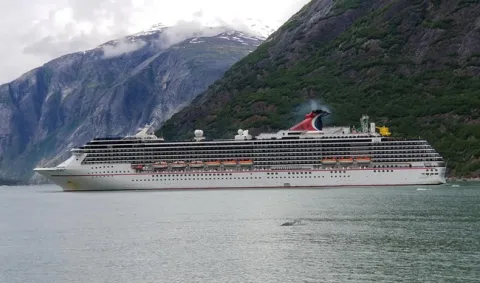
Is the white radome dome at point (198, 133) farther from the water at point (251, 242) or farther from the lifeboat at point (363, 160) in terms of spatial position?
the water at point (251, 242)

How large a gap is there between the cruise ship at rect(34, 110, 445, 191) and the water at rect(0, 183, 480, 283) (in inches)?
1661

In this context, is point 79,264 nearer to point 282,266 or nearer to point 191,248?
point 191,248

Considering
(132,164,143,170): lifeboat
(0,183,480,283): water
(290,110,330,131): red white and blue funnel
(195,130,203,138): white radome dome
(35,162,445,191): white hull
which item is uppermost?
(290,110,330,131): red white and blue funnel

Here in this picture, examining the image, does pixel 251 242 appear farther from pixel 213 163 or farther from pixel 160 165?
pixel 160 165

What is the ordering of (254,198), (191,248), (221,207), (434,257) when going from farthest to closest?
(254,198), (221,207), (191,248), (434,257)

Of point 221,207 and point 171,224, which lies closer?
point 171,224

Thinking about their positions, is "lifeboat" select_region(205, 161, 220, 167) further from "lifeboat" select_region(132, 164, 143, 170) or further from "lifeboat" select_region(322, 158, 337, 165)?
"lifeboat" select_region(322, 158, 337, 165)

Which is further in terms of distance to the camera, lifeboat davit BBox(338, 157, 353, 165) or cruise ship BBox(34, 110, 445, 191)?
lifeboat davit BBox(338, 157, 353, 165)

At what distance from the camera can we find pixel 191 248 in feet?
227

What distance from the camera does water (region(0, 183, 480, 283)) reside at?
56844mm

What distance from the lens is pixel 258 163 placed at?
164 m

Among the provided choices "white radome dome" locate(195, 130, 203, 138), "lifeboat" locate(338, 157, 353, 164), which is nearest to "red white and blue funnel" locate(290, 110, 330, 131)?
"lifeboat" locate(338, 157, 353, 164)

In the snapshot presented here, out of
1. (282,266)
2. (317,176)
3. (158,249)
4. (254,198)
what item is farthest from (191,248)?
(317,176)

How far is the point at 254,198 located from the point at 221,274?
227ft
